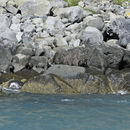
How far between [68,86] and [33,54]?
9232mm

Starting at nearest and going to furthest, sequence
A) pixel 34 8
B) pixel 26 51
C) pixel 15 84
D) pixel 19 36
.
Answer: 1. pixel 15 84
2. pixel 26 51
3. pixel 19 36
4. pixel 34 8

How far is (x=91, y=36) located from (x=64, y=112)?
811 inches

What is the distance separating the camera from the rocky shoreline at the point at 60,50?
22.3 metres

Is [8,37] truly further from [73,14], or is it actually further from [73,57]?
[73,14]

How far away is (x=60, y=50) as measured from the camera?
29609mm

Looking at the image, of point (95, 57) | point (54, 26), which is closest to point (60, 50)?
point (95, 57)

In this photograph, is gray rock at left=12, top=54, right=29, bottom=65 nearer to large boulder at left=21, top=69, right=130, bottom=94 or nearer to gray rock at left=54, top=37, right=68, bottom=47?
gray rock at left=54, top=37, right=68, bottom=47

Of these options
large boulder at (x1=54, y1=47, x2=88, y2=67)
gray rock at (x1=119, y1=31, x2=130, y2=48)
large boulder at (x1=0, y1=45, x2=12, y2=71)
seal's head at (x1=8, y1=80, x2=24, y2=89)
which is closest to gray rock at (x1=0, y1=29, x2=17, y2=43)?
large boulder at (x1=0, y1=45, x2=12, y2=71)

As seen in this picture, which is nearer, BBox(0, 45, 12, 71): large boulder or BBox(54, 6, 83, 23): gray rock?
BBox(0, 45, 12, 71): large boulder

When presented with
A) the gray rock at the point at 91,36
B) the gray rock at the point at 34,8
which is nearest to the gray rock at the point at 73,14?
the gray rock at the point at 34,8

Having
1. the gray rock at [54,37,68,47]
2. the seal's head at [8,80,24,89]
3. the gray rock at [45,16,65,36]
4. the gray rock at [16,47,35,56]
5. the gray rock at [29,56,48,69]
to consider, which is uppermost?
the gray rock at [45,16,65,36]

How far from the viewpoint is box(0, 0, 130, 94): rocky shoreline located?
22.3m

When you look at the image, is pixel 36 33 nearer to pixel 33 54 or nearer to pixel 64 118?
pixel 33 54

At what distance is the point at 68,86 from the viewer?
21.8 m
